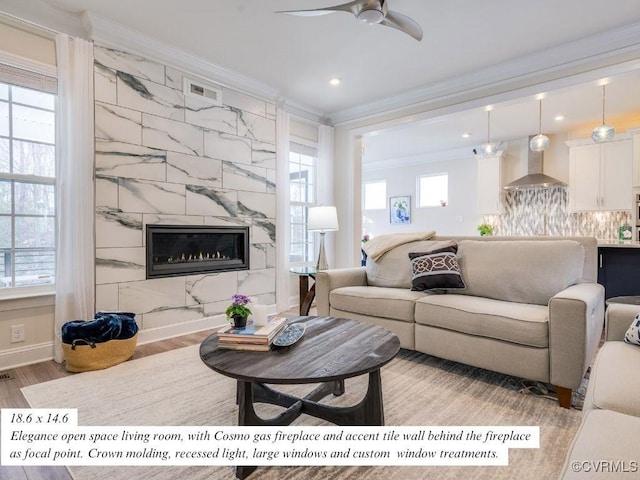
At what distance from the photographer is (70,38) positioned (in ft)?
9.07

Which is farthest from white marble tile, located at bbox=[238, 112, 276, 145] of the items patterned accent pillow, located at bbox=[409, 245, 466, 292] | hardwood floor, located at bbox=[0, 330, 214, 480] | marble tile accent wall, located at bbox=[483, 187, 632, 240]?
marble tile accent wall, located at bbox=[483, 187, 632, 240]

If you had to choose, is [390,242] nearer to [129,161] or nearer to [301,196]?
[301,196]

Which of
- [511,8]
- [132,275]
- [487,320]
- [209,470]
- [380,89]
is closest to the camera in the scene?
[209,470]

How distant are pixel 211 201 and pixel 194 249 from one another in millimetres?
540

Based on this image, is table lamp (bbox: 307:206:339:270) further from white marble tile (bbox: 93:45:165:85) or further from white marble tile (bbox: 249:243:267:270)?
white marble tile (bbox: 93:45:165:85)

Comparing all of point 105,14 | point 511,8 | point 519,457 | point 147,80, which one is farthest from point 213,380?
point 511,8

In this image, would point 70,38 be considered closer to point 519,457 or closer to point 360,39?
point 360,39

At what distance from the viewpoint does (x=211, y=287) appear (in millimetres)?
3732

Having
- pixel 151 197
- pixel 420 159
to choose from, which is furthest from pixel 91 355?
pixel 420 159

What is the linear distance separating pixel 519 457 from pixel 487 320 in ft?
2.79

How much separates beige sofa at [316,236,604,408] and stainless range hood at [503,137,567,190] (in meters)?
3.46

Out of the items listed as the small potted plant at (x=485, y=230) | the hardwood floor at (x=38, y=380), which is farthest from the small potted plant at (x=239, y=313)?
the small potted plant at (x=485, y=230)

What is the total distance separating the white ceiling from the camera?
271cm

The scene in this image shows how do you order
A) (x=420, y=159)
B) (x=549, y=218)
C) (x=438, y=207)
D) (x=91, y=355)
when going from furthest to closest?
(x=420, y=159)
(x=438, y=207)
(x=549, y=218)
(x=91, y=355)
